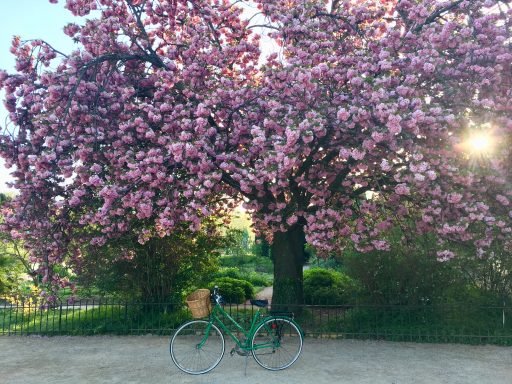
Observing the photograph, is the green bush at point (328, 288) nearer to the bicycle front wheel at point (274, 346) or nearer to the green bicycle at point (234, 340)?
the bicycle front wheel at point (274, 346)

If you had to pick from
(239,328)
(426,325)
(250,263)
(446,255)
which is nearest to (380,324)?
(426,325)

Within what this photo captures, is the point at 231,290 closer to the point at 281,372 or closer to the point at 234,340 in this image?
the point at 234,340

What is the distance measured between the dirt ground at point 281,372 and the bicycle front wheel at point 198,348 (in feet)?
0.59

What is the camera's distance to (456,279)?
424 inches

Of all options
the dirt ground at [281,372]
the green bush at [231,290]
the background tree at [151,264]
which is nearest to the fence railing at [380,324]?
the dirt ground at [281,372]

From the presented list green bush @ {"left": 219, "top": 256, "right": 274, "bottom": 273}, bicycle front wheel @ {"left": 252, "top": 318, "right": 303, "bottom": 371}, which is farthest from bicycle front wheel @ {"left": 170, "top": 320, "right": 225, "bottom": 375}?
green bush @ {"left": 219, "top": 256, "right": 274, "bottom": 273}

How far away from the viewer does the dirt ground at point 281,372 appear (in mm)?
7156

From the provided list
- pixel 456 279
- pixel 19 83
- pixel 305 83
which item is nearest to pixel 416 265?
pixel 456 279

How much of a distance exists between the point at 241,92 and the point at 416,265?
226 inches

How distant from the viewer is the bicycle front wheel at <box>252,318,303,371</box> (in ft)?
24.8

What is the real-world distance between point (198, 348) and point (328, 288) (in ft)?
26.3

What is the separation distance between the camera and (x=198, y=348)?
752 cm

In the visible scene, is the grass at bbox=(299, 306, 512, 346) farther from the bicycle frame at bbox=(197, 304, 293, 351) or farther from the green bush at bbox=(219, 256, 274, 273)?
the green bush at bbox=(219, 256, 274, 273)

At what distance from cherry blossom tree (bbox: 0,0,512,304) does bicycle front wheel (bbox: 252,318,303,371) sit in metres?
2.36
